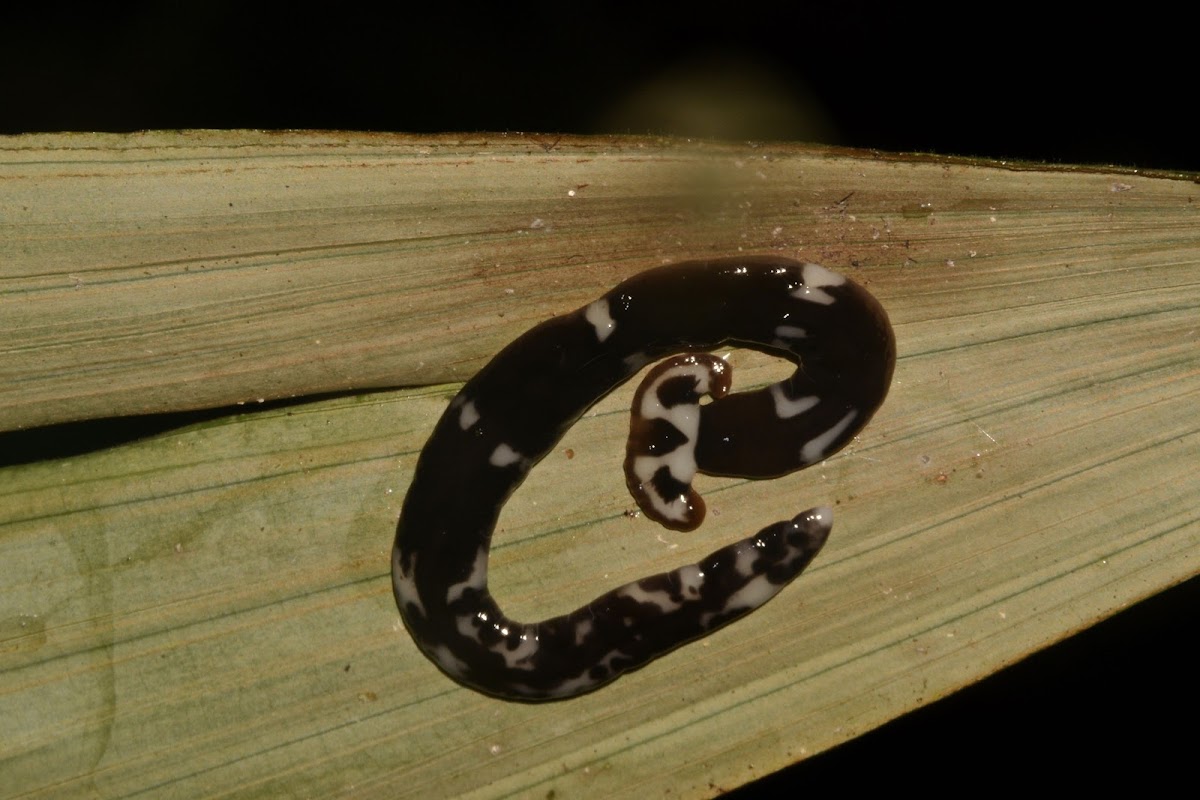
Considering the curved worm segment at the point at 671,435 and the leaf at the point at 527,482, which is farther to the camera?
the curved worm segment at the point at 671,435

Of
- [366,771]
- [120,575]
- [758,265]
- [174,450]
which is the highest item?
[758,265]

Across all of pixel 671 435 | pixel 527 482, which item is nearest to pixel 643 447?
pixel 671 435

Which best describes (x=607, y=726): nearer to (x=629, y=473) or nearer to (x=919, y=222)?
(x=629, y=473)

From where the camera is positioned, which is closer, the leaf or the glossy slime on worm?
the leaf

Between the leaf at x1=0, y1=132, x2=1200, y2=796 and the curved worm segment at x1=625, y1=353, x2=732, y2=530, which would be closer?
the leaf at x1=0, y1=132, x2=1200, y2=796

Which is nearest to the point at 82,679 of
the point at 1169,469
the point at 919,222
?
the point at 919,222
